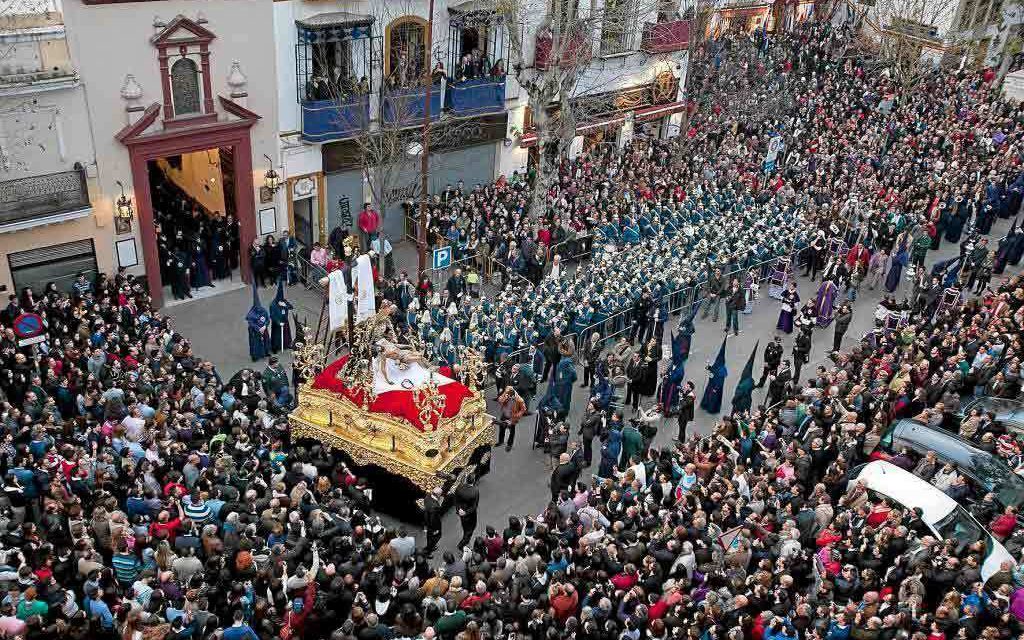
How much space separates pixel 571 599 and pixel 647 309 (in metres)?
9.38

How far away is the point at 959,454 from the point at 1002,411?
6.07 feet

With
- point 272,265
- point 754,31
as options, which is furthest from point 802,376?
point 754,31

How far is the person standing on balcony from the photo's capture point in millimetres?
22422

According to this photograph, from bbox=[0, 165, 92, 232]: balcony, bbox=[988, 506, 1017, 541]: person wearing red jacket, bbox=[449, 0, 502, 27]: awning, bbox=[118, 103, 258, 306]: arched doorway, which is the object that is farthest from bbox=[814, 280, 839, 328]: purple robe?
bbox=[0, 165, 92, 232]: balcony

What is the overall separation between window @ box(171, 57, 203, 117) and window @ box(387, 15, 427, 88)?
15.5 ft

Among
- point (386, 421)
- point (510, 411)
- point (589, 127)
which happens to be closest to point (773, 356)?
point (510, 411)

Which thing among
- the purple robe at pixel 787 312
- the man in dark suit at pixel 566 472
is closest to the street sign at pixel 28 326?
the man in dark suit at pixel 566 472

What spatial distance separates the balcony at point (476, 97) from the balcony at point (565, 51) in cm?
123

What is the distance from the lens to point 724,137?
1183 inches

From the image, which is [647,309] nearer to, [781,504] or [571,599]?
[781,504]

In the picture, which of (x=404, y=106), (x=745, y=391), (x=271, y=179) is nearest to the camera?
(x=745, y=391)

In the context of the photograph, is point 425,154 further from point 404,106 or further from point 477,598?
point 477,598

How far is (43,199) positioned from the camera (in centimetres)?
1788

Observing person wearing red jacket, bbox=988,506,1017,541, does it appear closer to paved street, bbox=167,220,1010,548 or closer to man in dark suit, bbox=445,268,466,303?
paved street, bbox=167,220,1010,548
